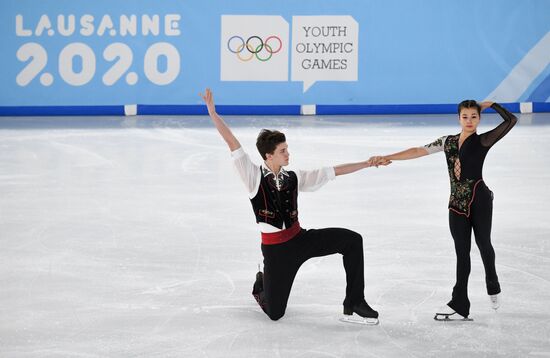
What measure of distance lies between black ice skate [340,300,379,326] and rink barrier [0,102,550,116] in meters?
10.4

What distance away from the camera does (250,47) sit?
1502 cm

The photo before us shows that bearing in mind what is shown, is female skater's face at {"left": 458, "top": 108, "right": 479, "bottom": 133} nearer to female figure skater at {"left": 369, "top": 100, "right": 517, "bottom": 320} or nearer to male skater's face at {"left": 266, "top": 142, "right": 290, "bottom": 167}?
female figure skater at {"left": 369, "top": 100, "right": 517, "bottom": 320}

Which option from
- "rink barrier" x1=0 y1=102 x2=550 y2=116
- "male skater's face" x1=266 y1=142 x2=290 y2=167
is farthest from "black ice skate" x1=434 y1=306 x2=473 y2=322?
"rink barrier" x1=0 y1=102 x2=550 y2=116

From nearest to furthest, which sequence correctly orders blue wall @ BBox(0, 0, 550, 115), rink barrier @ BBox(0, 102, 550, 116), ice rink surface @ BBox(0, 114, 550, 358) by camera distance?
ice rink surface @ BBox(0, 114, 550, 358) → blue wall @ BBox(0, 0, 550, 115) → rink barrier @ BBox(0, 102, 550, 116)

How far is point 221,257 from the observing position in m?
6.44

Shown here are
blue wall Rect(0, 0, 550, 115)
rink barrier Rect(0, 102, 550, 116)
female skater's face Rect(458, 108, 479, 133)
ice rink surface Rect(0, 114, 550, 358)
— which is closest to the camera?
ice rink surface Rect(0, 114, 550, 358)

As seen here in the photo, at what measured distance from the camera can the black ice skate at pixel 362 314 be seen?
4.99m

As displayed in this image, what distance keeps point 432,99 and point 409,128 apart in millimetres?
1974

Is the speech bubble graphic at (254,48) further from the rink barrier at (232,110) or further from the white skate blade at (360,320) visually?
the white skate blade at (360,320)

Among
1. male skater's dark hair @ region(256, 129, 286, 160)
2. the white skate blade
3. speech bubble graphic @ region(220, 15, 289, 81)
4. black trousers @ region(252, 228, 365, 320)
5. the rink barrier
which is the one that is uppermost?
speech bubble graphic @ region(220, 15, 289, 81)

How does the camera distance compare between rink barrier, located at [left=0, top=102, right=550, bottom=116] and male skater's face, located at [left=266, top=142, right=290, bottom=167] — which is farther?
rink barrier, located at [left=0, top=102, right=550, bottom=116]

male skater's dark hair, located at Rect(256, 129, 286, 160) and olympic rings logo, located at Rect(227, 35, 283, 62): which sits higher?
olympic rings logo, located at Rect(227, 35, 283, 62)

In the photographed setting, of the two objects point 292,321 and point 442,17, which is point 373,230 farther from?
point 442,17

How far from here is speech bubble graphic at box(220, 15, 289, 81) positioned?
14977mm
